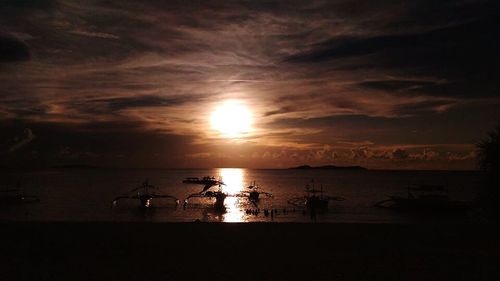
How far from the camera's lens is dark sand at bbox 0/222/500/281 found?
1742 cm

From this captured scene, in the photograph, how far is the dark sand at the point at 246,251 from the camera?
17.4 metres

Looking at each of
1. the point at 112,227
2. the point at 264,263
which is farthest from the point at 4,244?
the point at 264,263

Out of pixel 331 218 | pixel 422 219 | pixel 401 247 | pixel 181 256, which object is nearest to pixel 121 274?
pixel 181 256

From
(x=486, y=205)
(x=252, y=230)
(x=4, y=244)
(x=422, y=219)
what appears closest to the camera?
(x=4, y=244)

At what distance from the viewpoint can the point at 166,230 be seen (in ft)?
96.0

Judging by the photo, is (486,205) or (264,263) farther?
Result: (486,205)

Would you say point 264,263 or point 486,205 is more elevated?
point 486,205

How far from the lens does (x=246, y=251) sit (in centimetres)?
2241

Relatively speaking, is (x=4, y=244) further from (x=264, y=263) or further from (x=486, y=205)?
(x=486, y=205)

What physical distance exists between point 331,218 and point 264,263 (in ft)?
182

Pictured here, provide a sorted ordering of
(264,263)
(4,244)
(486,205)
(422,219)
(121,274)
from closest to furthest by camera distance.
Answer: (121,274), (264,263), (4,244), (486,205), (422,219)

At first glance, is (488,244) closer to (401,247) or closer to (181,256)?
(401,247)

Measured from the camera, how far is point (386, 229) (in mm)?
30281

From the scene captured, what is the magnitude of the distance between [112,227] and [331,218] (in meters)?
49.5
